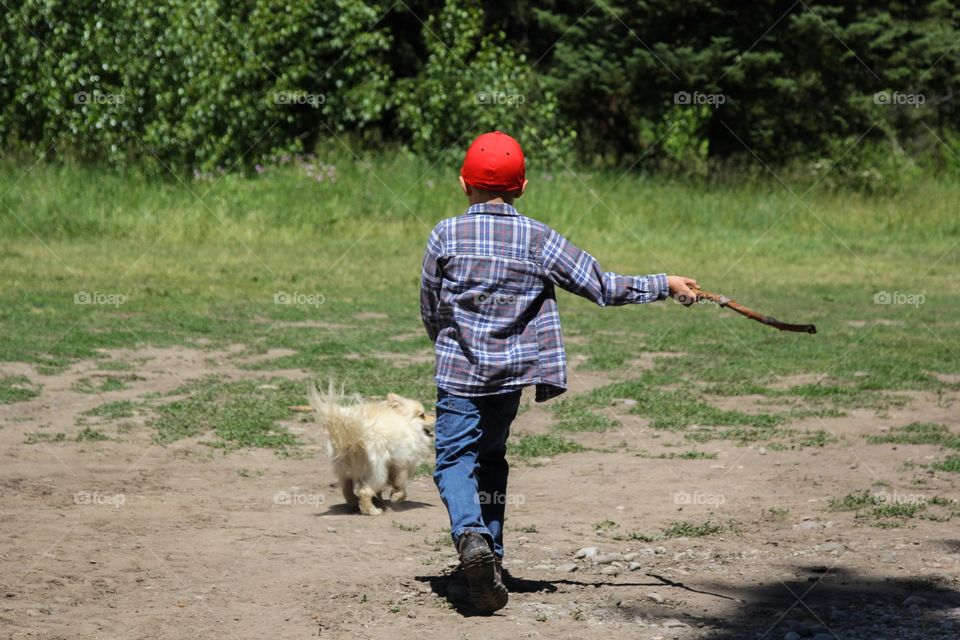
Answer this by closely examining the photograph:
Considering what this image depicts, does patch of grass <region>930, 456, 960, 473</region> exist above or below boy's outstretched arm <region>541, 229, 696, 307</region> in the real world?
below

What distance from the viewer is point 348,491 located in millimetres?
6238

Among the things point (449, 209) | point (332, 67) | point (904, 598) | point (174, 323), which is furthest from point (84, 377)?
point (332, 67)

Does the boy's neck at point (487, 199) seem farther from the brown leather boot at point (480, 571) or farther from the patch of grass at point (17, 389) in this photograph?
the patch of grass at point (17, 389)

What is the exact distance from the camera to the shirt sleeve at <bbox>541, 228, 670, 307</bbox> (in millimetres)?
4480

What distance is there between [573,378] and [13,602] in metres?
5.81

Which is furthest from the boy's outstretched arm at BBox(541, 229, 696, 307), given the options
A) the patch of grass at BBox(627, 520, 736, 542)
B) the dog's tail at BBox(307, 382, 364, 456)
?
the dog's tail at BBox(307, 382, 364, 456)

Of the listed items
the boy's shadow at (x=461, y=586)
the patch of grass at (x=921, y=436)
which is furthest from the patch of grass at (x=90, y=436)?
the patch of grass at (x=921, y=436)

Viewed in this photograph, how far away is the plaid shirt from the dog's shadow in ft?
6.37

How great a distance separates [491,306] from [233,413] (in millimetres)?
4132

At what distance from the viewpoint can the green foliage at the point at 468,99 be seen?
2219cm

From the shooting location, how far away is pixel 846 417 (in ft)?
27.6

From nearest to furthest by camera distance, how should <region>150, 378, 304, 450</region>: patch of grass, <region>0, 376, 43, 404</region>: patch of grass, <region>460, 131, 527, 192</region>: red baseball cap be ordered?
<region>460, 131, 527, 192</region>: red baseball cap
<region>150, 378, 304, 450</region>: patch of grass
<region>0, 376, 43, 404</region>: patch of grass

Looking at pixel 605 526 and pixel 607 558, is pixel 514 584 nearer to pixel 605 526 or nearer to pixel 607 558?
pixel 607 558

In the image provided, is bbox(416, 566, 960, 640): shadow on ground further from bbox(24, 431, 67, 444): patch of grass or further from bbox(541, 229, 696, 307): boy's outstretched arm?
bbox(24, 431, 67, 444): patch of grass
